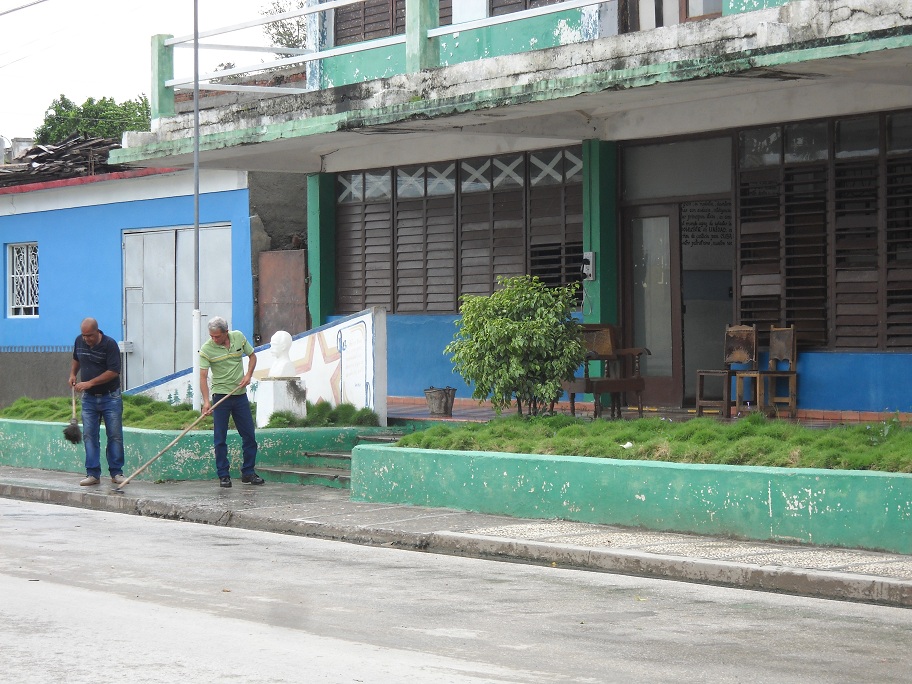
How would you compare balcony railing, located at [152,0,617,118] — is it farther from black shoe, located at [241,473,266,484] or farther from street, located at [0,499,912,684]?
street, located at [0,499,912,684]

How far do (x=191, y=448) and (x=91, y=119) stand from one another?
33.5 m

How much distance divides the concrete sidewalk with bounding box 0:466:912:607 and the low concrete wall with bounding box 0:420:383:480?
0.30 m

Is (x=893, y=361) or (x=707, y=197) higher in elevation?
(x=707, y=197)

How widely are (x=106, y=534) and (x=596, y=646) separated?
5.88 m

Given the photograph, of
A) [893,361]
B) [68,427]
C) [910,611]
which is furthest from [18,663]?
[893,361]

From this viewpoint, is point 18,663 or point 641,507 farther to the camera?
point 641,507

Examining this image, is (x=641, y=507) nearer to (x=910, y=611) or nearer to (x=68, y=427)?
(x=910, y=611)

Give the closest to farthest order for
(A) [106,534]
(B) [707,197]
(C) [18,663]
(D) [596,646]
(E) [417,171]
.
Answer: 1. (C) [18,663]
2. (D) [596,646]
3. (A) [106,534]
4. (B) [707,197]
5. (E) [417,171]

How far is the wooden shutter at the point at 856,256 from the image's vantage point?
1425 centimetres

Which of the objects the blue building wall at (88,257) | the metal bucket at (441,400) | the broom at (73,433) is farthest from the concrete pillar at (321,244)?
the broom at (73,433)

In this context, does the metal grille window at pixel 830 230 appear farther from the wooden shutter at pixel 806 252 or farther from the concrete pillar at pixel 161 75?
the concrete pillar at pixel 161 75

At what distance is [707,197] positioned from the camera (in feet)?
51.9

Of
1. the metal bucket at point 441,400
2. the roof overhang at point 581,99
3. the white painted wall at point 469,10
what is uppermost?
the white painted wall at point 469,10

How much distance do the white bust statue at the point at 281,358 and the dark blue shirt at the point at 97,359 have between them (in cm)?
245
